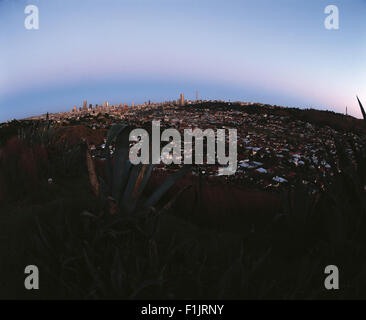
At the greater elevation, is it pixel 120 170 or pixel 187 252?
pixel 120 170

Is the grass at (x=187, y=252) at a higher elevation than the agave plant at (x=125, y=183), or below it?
below

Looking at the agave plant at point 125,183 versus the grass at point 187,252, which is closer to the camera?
the grass at point 187,252

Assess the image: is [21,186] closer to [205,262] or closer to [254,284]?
[205,262]

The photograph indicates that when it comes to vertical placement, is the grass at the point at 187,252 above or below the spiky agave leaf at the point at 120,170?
below

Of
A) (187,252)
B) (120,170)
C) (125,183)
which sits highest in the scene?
(120,170)

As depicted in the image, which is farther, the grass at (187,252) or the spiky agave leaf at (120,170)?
the spiky agave leaf at (120,170)

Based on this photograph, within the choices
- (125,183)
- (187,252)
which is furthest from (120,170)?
(187,252)

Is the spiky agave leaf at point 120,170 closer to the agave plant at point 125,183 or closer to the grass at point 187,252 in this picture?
the agave plant at point 125,183

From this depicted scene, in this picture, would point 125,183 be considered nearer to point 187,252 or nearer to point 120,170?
point 120,170

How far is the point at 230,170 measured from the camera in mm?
6664

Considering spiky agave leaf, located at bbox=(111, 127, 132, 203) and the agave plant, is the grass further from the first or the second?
spiky agave leaf, located at bbox=(111, 127, 132, 203)

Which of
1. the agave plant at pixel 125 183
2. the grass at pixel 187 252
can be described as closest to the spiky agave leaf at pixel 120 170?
the agave plant at pixel 125 183
